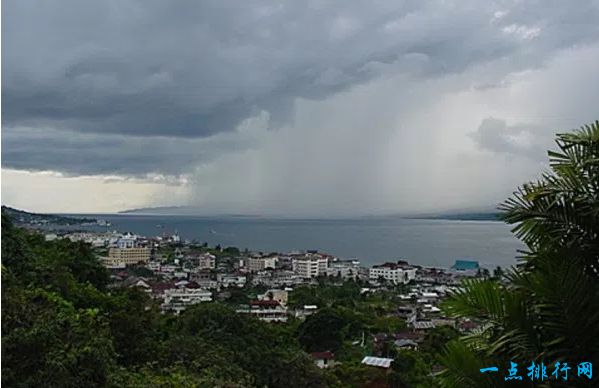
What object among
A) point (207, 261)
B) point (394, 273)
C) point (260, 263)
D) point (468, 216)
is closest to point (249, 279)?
point (207, 261)

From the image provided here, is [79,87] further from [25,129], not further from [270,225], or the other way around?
[270,225]

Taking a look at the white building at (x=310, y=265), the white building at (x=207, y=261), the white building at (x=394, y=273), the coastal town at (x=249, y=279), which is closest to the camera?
the white building at (x=394, y=273)

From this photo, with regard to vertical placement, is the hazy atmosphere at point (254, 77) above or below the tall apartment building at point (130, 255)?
above

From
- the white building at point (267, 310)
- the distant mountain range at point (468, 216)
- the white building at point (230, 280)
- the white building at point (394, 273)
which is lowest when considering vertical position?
→ the white building at point (267, 310)

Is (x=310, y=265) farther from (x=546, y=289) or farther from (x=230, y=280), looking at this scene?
(x=546, y=289)

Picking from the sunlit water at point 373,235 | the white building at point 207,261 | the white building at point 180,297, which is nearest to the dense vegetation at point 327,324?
the sunlit water at point 373,235

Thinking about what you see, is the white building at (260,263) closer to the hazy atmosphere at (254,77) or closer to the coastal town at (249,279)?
the coastal town at (249,279)

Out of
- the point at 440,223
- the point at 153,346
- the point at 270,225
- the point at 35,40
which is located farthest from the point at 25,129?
the point at 153,346

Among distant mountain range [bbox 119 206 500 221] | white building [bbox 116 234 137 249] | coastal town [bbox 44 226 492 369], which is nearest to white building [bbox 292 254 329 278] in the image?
coastal town [bbox 44 226 492 369]
